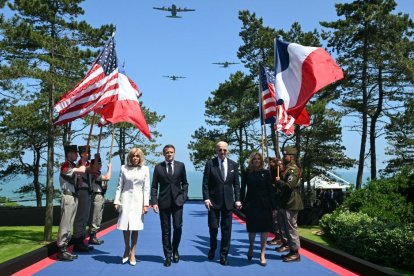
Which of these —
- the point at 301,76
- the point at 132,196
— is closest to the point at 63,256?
the point at 132,196

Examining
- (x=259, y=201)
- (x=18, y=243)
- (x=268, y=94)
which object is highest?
(x=268, y=94)

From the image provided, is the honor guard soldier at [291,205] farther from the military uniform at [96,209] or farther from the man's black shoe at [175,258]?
the military uniform at [96,209]

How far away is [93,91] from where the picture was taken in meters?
8.72

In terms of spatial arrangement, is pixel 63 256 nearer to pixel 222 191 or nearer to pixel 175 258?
pixel 175 258

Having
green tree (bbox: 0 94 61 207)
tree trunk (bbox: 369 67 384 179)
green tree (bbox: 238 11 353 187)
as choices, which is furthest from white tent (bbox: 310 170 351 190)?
green tree (bbox: 0 94 61 207)

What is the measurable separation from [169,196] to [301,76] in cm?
329

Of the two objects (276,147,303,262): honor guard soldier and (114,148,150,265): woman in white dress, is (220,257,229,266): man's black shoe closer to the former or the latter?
(276,147,303,262): honor guard soldier

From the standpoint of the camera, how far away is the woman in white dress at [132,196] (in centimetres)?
752

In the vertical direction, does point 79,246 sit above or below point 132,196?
below

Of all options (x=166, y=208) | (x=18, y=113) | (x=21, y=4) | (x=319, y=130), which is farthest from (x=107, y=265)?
(x=319, y=130)

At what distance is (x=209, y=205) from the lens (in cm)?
758

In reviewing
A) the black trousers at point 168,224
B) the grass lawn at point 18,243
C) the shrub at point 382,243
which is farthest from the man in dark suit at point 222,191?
the grass lawn at point 18,243

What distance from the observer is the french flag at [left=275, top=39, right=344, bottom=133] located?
7.97 m

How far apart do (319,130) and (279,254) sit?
2941 centimetres
